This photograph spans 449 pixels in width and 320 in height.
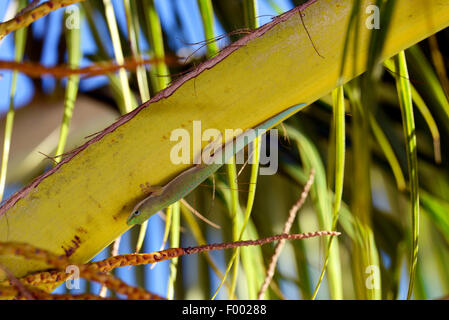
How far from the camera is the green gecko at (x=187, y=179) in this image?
39 cm

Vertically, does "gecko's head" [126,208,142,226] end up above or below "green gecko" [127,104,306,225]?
below

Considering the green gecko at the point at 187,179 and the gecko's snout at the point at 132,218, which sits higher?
the green gecko at the point at 187,179

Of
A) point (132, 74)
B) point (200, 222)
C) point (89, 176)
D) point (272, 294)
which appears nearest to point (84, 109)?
point (132, 74)

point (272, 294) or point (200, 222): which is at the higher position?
point (200, 222)

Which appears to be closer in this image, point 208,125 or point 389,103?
point 208,125

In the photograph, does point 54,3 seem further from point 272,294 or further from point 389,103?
point 389,103

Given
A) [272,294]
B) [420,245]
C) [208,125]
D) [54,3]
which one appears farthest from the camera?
[420,245]

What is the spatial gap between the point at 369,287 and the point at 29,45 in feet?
2.78

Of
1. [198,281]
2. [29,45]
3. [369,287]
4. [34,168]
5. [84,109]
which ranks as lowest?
[369,287]

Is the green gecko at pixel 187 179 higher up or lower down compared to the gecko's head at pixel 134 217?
higher up

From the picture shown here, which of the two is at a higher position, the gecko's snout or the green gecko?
the green gecko

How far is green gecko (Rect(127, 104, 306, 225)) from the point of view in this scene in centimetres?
39

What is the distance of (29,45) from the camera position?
104cm

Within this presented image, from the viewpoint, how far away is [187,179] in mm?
411
